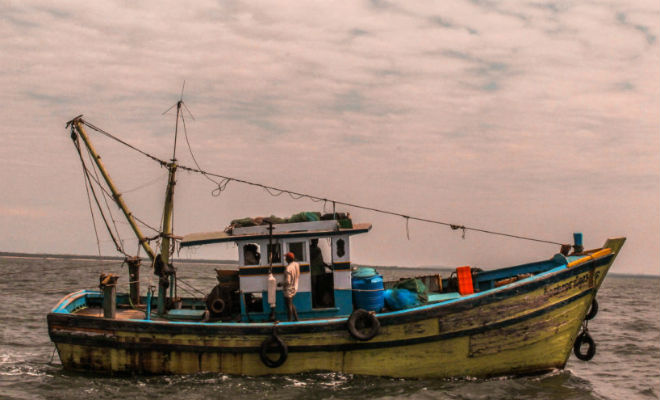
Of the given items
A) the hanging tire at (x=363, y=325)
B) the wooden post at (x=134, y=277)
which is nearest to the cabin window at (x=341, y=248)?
the hanging tire at (x=363, y=325)

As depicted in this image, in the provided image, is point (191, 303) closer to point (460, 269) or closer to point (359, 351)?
point (359, 351)

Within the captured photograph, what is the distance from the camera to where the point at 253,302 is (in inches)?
558

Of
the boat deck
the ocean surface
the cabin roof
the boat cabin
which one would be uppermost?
the cabin roof

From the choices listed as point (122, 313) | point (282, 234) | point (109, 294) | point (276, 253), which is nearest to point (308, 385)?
point (276, 253)

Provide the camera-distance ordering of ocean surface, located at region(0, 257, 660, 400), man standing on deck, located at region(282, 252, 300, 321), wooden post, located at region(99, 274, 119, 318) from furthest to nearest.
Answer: wooden post, located at region(99, 274, 119, 318) < man standing on deck, located at region(282, 252, 300, 321) < ocean surface, located at region(0, 257, 660, 400)

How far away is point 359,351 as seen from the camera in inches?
506

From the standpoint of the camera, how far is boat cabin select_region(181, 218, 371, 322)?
44.2ft

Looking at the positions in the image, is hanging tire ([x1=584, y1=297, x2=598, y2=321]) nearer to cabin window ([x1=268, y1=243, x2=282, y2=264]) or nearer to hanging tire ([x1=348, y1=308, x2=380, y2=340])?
hanging tire ([x1=348, y1=308, x2=380, y2=340])

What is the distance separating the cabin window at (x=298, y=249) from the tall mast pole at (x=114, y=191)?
3.92 m

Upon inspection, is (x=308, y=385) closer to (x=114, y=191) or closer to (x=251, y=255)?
(x=251, y=255)

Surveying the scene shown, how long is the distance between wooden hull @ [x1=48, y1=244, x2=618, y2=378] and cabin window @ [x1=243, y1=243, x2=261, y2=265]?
1.45 meters

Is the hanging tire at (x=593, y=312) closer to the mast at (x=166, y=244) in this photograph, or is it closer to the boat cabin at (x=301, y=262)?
the boat cabin at (x=301, y=262)

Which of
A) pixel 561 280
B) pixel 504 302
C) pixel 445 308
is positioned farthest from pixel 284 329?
pixel 561 280

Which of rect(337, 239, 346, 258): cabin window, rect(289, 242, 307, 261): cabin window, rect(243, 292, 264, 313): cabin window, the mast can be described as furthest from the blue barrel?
the mast
